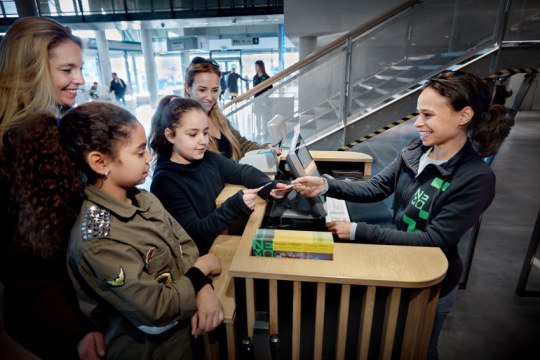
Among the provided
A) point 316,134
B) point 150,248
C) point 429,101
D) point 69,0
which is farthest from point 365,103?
point 69,0

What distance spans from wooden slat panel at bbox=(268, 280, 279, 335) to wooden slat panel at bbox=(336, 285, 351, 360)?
0.20 metres

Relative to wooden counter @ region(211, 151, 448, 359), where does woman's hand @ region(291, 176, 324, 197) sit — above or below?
above

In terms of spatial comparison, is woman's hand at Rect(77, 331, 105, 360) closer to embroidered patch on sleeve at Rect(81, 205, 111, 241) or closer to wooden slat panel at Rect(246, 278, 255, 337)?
embroidered patch on sleeve at Rect(81, 205, 111, 241)

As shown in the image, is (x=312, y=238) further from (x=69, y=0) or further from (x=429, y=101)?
(x=69, y=0)

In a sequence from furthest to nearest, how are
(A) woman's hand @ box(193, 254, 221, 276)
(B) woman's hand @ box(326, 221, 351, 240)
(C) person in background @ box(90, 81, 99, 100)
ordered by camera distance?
(C) person in background @ box(90, 81, 99, 100) < (B) woman's hand @ box(326, 221, 351, 240) < (A) woman's hand @ box(193, 254, 221, 276)

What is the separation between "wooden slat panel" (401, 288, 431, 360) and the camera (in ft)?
3.11

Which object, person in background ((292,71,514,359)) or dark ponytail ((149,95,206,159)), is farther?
dark ponytail ((149,95,206,159))

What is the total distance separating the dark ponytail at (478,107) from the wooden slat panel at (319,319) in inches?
35.2

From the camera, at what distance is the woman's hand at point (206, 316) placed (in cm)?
98

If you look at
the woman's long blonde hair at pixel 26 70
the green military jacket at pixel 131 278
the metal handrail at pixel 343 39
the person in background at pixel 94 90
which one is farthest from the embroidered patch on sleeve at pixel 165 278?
the person in background at pixel 94 90

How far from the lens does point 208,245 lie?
1506 mm

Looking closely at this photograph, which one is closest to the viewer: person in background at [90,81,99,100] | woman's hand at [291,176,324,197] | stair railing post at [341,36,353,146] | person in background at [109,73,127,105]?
woman's hand at [291,176,324,197]

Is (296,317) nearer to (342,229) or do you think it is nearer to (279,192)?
(342,229)

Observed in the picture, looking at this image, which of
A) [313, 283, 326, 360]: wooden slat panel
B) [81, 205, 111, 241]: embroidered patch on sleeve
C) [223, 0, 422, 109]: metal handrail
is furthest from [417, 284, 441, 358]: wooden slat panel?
[223, 0, 422, 109]: metal handrail
